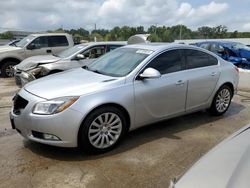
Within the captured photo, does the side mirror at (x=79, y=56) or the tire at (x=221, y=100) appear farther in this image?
the side mirror at (x=79, y=56)

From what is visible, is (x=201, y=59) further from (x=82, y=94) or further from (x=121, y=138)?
(x=82, y=94)

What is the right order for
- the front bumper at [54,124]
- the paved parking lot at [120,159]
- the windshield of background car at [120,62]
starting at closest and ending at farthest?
the paved parking lot at [120,159]
the front bumper at [54,124]
the windshield of background car at [120,62]

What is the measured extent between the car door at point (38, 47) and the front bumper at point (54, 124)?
8.17 metres

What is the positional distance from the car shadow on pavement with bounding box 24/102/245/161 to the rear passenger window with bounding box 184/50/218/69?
3.61ft

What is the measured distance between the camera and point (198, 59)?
5.07 metres

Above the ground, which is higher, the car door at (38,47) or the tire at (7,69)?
the car door at (38,47)

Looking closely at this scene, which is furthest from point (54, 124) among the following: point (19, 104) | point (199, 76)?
point (199, 76)

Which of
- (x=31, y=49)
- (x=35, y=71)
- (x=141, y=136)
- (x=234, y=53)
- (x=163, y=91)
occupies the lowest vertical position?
(x=141, y=136)

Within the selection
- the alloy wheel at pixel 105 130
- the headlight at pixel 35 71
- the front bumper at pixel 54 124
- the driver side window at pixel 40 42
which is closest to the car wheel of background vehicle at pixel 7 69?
the driver side window at pixel 40 42

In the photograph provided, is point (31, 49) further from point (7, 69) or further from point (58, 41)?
point (7, 69)

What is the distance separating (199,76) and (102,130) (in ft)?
6.98

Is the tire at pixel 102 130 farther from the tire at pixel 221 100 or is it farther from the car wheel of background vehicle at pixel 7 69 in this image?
the car wheel of background vehicle at pixel 7 69

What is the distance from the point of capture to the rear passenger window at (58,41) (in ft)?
37.8

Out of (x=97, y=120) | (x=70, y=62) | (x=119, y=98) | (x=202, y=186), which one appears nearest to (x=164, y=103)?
(x=119, y=98)
